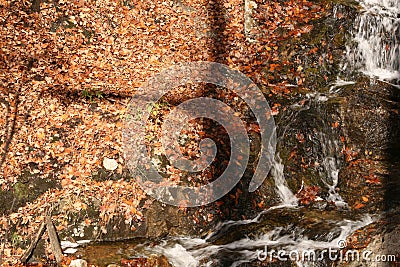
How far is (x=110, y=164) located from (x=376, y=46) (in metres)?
5.58

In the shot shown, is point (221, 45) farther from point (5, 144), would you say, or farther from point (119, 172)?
point (5, 144)

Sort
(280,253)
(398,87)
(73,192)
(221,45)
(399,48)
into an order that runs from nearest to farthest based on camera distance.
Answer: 1. (280,253)
2. (73,192)
3. (398,87)
4. (399,48)
5. (221,45)

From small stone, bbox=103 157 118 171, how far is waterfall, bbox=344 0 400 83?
15.3 feet

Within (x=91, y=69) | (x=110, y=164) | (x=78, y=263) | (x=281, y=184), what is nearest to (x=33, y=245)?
(x=78, y=263)

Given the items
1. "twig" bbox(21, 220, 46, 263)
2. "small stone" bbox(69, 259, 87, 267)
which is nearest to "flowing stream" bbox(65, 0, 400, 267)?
"small stone" bbox(69, 259, 87, 267)

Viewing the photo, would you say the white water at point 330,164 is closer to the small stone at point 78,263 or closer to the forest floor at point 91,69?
the forest floor at point 91,69

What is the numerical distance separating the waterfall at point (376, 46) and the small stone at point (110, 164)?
4.67 meters

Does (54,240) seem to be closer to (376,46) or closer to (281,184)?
(281,184)

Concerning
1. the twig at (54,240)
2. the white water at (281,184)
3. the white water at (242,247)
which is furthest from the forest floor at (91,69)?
the white water at (281,184)

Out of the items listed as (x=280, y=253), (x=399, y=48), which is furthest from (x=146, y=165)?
(x=399, y=48)

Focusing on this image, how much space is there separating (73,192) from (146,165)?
120 centimetres

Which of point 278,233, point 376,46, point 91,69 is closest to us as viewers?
point 278,233

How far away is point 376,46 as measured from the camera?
762cm

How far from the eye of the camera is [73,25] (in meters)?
7.82
